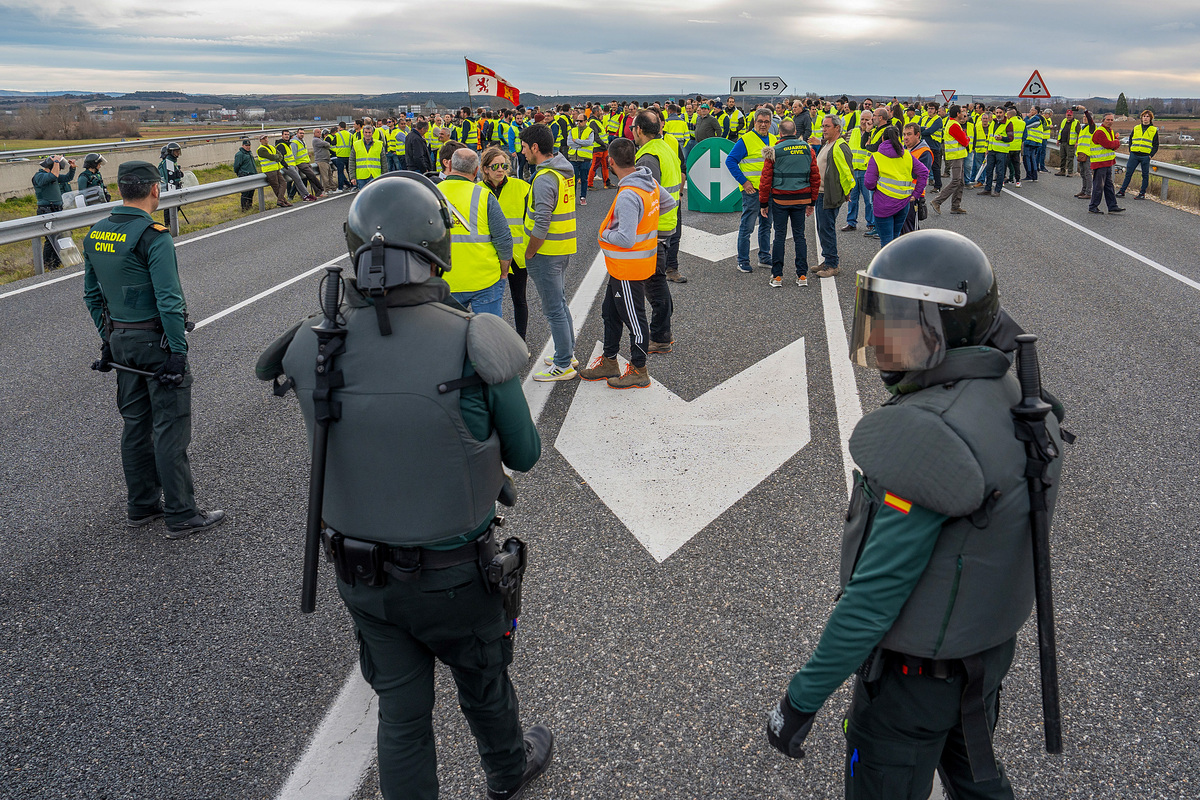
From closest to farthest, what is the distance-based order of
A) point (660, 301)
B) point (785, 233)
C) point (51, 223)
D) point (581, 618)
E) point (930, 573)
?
point (930, 573) < point (581, 618) < point (660, 301) < point (785, 233) < point (51, 223)

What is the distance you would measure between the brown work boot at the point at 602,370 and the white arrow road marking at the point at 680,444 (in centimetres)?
9

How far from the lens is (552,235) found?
280 inches

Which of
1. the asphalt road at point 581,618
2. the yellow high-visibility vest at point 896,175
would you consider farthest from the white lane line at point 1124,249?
the asphalt road at point 581,618

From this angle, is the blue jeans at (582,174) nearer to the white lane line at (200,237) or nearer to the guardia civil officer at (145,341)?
the white lane line at (200,237)

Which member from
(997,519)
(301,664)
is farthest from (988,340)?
(301,664)

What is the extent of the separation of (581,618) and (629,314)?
136 inches

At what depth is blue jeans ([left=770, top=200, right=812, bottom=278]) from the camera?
1016 cm

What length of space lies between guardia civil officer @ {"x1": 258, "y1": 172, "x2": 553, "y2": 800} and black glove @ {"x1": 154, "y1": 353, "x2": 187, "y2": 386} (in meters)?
2.65

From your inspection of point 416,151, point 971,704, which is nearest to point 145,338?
point 971,704

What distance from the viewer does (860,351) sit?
84.7 inches

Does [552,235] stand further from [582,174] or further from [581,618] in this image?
[582,174]

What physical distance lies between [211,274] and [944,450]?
12022mm

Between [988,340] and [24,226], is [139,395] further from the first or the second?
[24,226]

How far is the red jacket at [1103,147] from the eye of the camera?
1505 centimetres
